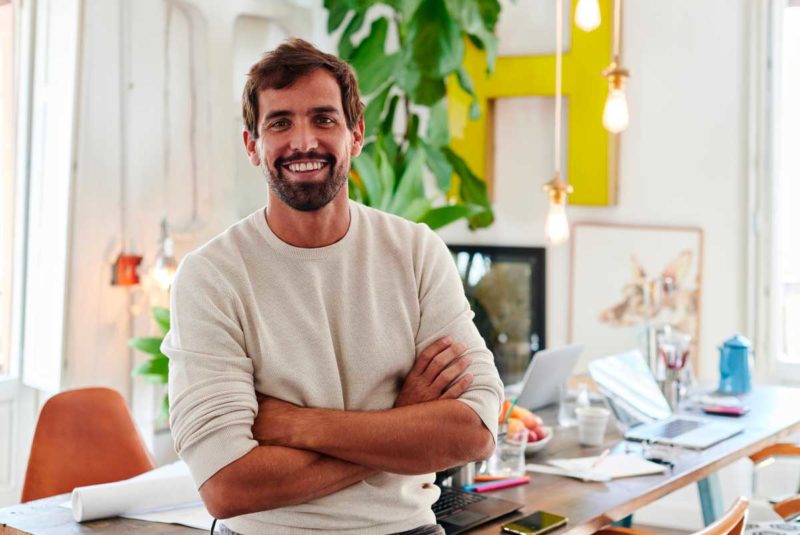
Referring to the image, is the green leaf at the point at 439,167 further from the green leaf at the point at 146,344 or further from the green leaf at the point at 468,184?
the green leaf at the point at 146,344

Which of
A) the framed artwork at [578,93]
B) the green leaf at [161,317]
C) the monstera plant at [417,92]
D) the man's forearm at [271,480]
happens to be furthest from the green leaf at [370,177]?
the man's forearm at [271,480]

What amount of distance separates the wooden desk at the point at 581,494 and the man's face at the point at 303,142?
86 cm

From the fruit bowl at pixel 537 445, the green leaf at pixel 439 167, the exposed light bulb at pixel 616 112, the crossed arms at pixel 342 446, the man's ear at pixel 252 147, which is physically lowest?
the fruit bowl at pixel 537 445

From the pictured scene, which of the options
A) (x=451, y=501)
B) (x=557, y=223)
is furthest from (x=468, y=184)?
(x=451, y=501)

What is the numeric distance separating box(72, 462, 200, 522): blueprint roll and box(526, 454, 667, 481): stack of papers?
0.96 meters

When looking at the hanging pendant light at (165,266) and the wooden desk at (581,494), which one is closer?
the wooden desk at (581,494)

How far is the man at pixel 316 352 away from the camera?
180 centimetres

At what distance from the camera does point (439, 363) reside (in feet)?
6.40

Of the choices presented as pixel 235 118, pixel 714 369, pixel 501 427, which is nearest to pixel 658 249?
pixel 714 369

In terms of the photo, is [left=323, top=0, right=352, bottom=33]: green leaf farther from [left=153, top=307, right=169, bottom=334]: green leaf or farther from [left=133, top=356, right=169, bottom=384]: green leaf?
[left=133, top=356, right=169, bottom=384]: green leaf

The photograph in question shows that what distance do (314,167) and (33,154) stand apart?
2.47m

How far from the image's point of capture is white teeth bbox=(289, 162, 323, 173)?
75.7 inches

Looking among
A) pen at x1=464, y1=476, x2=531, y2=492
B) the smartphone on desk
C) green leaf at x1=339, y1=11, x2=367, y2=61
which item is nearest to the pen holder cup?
pen at x1=464, y1=476, x2=531, y2=492

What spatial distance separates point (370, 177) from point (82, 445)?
189 cm
